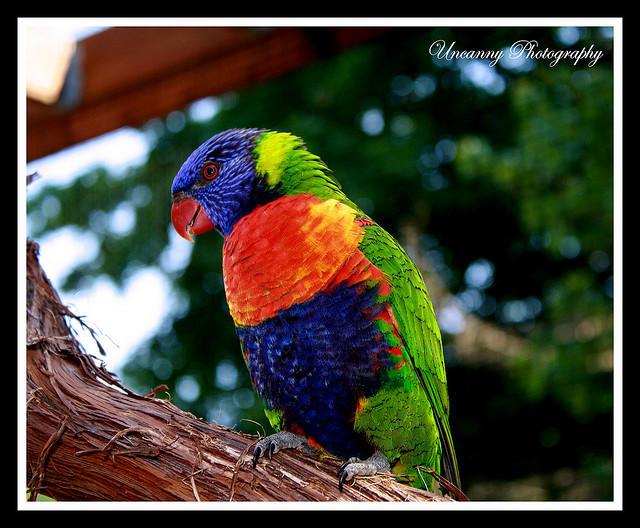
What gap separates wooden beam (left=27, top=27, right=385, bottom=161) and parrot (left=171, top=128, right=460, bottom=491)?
2.46ft

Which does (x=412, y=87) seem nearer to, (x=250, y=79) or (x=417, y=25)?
(x=250, y=79)

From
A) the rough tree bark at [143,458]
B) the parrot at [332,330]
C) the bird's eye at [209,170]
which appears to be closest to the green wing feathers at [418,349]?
the parrot at [332,330]

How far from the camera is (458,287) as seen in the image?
3996mm

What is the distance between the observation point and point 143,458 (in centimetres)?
156

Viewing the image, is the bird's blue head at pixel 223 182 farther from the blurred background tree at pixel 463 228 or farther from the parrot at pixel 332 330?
the blurred background tree at pixel 463 228

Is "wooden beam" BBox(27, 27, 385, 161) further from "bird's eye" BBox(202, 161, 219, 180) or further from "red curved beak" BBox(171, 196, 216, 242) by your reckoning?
"red curved beak" BBox(171, 196, 216, 242)

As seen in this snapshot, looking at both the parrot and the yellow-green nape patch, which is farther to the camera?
the yellow-green nape patch

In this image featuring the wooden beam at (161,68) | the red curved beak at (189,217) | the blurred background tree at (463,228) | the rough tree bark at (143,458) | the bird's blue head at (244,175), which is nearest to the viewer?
the rough tree bark at (143,458)

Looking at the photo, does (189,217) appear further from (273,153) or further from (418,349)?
(418,349)

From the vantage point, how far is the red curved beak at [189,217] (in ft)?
6.31

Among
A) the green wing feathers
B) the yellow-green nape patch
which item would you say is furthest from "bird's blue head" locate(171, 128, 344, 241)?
the green wing feathers

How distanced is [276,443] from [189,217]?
840 millimetres

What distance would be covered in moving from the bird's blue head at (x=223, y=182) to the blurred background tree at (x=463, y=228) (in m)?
1.59

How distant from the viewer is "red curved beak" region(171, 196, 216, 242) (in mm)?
1922
